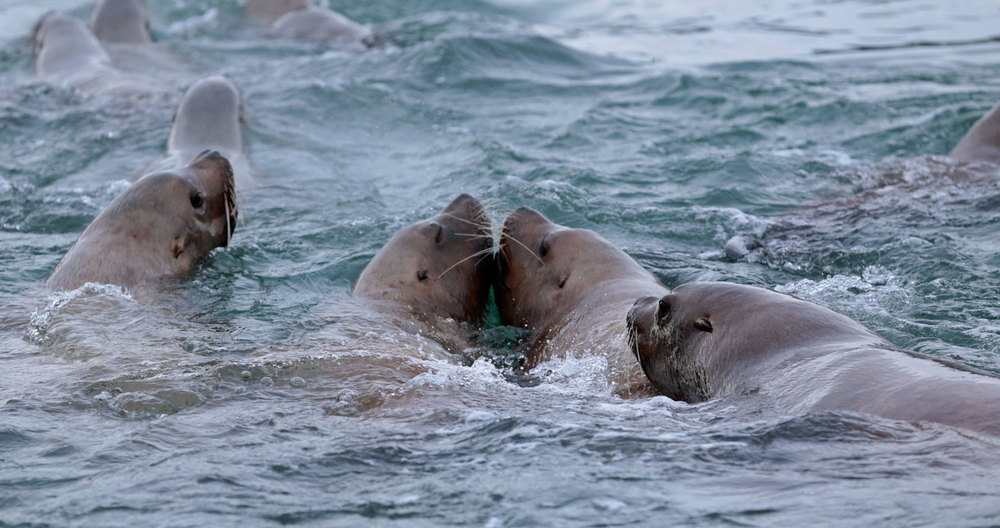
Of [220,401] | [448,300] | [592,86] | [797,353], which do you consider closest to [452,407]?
[220,401]

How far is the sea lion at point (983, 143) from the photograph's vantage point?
942 cm

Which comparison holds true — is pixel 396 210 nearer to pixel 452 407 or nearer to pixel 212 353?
pixel 212 353

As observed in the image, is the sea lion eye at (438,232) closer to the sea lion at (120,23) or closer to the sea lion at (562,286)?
the sea lion at (562,286)

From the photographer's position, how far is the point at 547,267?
281 inches

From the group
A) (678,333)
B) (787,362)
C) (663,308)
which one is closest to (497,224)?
(663,308)

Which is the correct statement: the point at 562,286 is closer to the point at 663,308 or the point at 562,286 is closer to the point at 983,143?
the point at 663,308

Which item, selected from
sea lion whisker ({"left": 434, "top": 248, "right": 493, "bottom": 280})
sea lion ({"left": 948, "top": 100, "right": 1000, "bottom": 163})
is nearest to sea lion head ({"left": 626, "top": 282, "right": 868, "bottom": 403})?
sea lion whisker ({"left": 434, "top": 248, "right": 493, "bottom": 280})

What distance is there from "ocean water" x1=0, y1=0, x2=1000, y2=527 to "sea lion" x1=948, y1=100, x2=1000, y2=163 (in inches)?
12.0

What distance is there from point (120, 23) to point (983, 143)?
11.2m

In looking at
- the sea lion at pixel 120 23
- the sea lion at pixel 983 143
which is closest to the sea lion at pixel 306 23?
the sea lion at pixel 120 23

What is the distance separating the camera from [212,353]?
5.99 meters

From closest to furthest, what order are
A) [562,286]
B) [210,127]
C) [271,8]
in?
[562,286]
[210,127]
[271,8]

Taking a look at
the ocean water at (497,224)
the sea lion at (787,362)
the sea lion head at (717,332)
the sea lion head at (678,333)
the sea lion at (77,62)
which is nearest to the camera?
the ocean water at (497,224)

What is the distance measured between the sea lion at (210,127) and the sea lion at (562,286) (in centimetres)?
319
